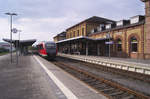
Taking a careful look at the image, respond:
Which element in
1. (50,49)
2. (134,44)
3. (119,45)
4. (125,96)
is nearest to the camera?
(125,96)

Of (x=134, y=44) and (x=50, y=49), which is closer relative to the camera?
(x=50, y=49)

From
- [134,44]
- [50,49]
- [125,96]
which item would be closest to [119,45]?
[134,44]

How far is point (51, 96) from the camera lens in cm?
485

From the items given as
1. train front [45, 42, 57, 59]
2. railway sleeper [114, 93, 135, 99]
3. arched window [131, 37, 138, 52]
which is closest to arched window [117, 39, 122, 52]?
arched window [131, 37, 138, 52]

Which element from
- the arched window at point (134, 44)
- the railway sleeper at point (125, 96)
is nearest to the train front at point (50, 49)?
the arched window at point (134, 44)

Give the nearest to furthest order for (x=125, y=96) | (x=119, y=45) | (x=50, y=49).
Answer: (x=125, y=96) → (x=50, y=49) → (x=119, y=45)

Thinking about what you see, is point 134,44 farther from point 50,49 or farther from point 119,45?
point 50,49

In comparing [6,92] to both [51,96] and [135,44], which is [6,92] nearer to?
[51,96]

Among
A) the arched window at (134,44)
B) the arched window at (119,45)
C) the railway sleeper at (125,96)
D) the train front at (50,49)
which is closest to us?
the railway sleeper at (125,96)

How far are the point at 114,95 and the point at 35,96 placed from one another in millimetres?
3309

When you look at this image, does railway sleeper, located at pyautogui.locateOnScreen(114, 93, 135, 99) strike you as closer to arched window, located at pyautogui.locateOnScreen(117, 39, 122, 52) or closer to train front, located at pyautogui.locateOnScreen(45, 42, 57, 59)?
train front, located at pyautogui.locateOnScreen(45, 42, 57, 59)

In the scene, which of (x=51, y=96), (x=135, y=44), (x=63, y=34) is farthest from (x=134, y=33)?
(x=63, y=34)

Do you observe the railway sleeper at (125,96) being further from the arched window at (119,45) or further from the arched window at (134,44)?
the arched window at (119,45)

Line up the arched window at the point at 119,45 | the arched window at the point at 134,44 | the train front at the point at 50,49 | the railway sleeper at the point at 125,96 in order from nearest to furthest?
1. the railway sleeper at the point at 125,96
2. the train front at the point at 50,49
3. the arched window at the point at 134,44
4. the arched window at the point at 119,45
